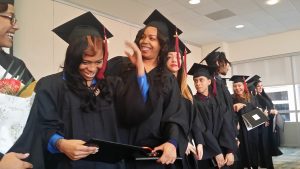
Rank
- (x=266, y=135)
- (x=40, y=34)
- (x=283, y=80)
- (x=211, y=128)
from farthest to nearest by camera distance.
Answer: (x=283, y=80), (x=266, y=135), (x=40, y=34), (x=211, y=128)

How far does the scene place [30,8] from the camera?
15.5 ft

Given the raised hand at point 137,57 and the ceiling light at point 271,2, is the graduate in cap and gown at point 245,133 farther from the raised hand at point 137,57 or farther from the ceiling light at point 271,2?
the raised hand at point 137,57

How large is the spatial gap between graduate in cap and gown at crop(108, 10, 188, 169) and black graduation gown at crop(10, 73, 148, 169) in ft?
0.53

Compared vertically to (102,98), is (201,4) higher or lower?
higher

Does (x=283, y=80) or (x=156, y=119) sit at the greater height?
(x=283, y=80)

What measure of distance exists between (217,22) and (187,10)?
52.0 inches

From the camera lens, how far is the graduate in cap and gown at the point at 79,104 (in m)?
Result: 1.44

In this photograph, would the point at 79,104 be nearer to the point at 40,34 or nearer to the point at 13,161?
the point at 13,161

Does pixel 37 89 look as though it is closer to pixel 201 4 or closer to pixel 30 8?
pixel 30 8

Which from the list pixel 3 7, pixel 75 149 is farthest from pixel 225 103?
pixel 3 7

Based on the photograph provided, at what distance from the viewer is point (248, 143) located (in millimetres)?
5414

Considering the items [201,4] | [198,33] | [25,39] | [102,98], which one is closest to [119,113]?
[102,98]

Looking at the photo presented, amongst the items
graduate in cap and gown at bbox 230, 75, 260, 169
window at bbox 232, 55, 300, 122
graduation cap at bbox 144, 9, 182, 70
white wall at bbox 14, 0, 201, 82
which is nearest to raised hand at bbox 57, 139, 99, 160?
graduation cap at bbox 144, 9, 182, 70

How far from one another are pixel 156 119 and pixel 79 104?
0.49 meters
